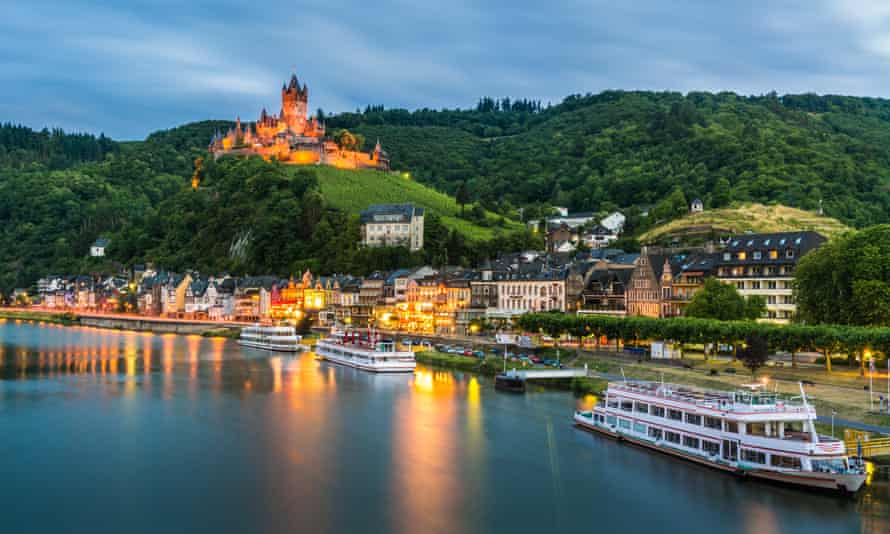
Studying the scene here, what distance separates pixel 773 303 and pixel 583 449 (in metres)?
36.6

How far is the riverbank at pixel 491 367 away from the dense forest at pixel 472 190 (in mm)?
39586

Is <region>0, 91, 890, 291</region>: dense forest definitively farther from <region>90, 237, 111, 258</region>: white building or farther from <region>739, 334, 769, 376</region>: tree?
<region>739, 334, 769, 376</region>: tree

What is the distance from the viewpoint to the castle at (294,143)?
15688 centimetres

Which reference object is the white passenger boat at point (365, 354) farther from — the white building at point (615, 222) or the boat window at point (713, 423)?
the white building at point (615, 222)

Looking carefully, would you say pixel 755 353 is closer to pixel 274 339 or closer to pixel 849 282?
pixel 849 282

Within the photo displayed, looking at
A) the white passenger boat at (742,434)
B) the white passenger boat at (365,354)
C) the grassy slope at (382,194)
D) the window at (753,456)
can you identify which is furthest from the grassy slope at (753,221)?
the window at (753,456)

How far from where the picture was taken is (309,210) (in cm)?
12312

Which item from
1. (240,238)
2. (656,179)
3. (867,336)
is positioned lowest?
(867,336)

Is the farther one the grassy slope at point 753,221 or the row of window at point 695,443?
the grassy slope at point 753,221

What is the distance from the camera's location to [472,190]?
555 feet

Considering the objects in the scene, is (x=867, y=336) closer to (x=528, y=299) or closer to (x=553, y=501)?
(x=553, y=501)

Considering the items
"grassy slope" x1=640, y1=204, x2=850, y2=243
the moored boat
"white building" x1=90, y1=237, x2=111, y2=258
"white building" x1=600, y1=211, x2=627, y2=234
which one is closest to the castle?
"white building" x1=90, y1=237, x2=111, y2=258

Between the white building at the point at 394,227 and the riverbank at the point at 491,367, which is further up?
the white building at the point at 394,227

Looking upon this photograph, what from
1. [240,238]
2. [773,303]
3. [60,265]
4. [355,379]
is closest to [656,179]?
[240,238]
